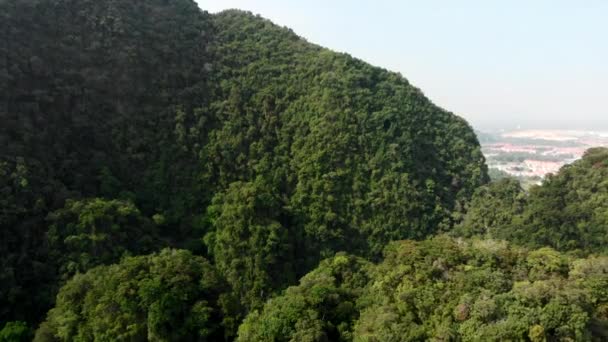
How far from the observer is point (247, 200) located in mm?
32594

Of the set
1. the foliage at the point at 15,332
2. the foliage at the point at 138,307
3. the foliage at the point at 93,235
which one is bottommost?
the foliage at the point at 15,332

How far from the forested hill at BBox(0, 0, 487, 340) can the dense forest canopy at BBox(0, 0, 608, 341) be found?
0.47ft

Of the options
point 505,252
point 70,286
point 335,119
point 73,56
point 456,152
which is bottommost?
point 70,286

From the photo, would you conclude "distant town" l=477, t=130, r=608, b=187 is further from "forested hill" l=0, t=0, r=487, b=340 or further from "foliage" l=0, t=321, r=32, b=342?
"foliage" l=0, t=321, r=32, b=342

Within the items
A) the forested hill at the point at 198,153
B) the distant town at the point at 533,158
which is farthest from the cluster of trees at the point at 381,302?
A: the distant town at the point at 533,158

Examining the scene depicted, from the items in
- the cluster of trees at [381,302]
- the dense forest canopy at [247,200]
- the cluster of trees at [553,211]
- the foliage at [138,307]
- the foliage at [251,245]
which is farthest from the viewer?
the cluster of trees at [553,211]

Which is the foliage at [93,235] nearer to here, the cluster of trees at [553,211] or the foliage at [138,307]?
the foliage at [138,307]

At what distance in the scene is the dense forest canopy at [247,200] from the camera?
19.0 m

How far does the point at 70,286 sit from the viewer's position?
22.4 meters

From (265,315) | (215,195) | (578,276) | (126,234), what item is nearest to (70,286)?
(126,234)

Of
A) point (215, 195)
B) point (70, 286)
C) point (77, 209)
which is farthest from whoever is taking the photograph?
point (215, 195)

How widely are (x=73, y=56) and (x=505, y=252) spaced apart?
35.8m

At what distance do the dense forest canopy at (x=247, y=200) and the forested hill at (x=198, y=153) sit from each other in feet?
0.47

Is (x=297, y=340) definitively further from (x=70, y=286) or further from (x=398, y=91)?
(x=398, y=91)
